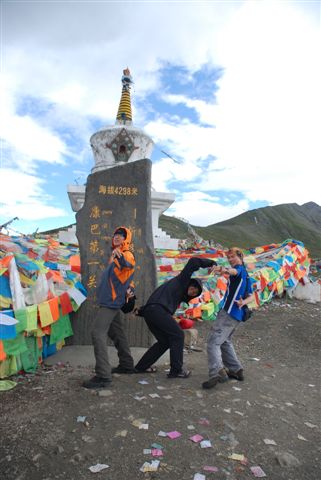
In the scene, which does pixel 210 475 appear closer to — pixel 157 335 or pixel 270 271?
pixel 157 335

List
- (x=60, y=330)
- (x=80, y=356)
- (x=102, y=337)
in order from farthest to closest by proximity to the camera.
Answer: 1. (x=80, y=356)
2. (x=60, y=330)
3. (x=102, y=337)

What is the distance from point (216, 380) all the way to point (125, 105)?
729 inches

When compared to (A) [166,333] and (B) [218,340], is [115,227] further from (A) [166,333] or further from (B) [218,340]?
(B) [218,340]

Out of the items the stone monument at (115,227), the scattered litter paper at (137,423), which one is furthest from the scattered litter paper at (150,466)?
the stone monument at (115,227)

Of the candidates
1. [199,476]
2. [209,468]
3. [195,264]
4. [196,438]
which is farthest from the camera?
[195,264]

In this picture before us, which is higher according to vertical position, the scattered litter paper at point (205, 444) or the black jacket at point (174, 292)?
the black jacket at point (174, 292)

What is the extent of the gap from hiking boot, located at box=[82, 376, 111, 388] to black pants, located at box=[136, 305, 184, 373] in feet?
2.78

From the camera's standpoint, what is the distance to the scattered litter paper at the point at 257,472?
3.27m

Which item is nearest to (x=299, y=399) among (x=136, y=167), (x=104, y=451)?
(x=104, y=451)

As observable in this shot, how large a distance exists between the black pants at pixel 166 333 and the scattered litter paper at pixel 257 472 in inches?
84.8

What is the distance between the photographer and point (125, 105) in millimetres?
21016

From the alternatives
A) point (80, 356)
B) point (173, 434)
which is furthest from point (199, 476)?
point (80, 356)

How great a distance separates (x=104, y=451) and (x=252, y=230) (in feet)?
331

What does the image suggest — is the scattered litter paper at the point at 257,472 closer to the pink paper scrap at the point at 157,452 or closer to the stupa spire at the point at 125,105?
the pink paper scrap at the point at 157,452
